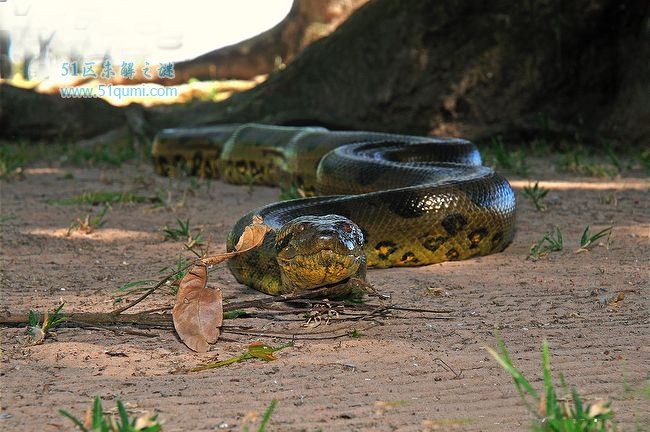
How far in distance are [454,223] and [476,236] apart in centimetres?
21

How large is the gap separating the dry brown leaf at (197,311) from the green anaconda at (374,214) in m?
0.46

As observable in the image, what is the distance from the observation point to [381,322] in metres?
3.67

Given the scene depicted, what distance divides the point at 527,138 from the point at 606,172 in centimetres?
243

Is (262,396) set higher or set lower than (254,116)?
lower

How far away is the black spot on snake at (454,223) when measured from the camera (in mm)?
4863

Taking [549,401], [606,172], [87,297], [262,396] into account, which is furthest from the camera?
[606,172]

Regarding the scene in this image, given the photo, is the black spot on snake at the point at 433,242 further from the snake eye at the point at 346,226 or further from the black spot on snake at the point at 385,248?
the snake eye at the point at 346,226

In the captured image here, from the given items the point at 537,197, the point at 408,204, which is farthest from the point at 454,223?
the point at 537,197

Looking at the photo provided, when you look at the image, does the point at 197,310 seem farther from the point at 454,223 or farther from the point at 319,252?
the point at 454,223

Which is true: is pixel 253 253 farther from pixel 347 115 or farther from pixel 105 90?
pixel 105 90

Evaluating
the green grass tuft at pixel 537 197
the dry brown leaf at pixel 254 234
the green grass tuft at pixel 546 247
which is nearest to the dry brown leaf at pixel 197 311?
the dry brown leaf at pixel 254 234

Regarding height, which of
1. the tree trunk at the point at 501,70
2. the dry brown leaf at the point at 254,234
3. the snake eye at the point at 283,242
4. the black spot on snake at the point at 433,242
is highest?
the tree trunk at the point at 501,70

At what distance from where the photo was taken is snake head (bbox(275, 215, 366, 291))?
3.64m

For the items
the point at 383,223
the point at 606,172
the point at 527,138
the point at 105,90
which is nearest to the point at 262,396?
the point at 383,223
